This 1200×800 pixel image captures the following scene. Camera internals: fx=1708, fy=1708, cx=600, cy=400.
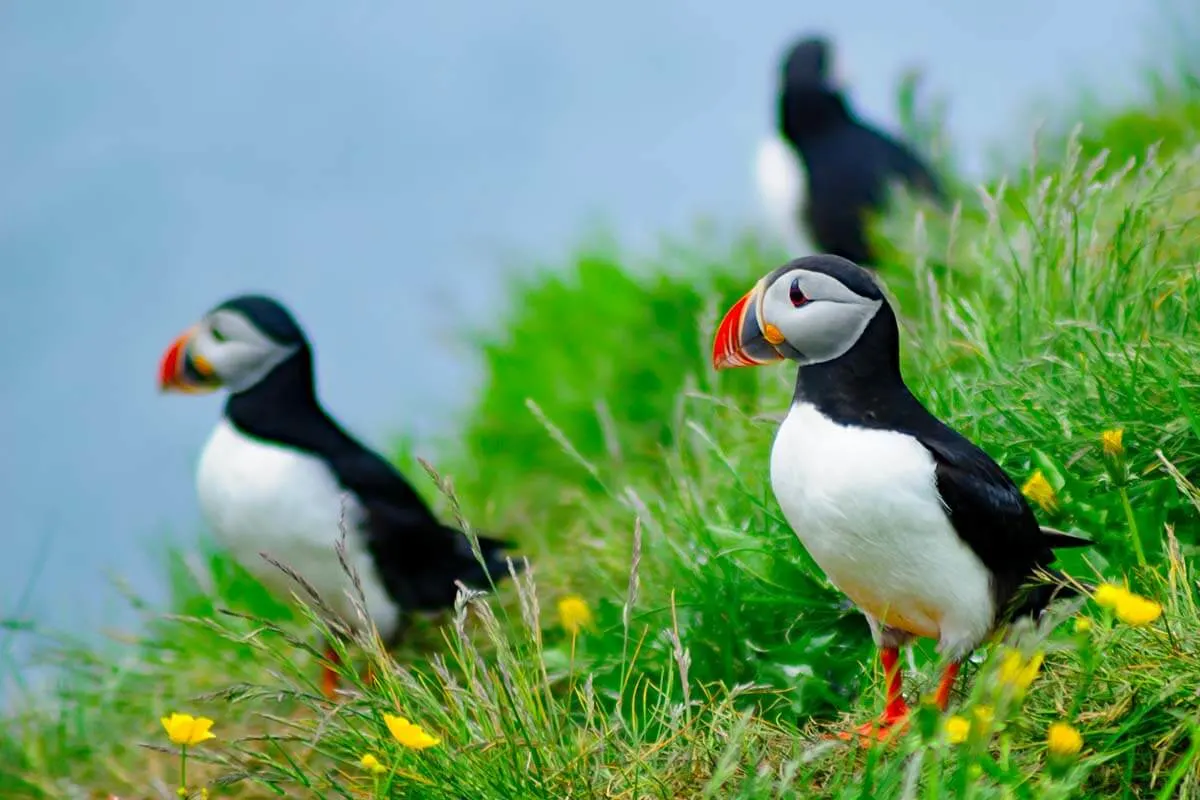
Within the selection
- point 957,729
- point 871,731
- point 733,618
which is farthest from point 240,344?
point 957,729

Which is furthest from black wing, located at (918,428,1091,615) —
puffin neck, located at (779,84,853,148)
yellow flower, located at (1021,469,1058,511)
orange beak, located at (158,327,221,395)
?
puffin neck, located at (779,84,853,148)

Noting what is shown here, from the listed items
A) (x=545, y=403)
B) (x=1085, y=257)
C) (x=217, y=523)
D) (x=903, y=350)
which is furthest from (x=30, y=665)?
(x=1085, y=257)

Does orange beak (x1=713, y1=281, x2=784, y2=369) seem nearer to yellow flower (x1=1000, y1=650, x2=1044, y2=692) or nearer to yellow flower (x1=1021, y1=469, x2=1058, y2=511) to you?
yellow flower (x1=1021, y1=469, x2=1058, y2=511)

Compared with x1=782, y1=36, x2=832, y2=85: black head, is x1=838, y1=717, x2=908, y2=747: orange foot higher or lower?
lower

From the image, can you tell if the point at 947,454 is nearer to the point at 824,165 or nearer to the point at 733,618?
the point at 733,618

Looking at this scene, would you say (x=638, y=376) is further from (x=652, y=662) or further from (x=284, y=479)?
(x=652, y=662)

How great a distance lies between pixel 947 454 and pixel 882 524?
166 millimetres

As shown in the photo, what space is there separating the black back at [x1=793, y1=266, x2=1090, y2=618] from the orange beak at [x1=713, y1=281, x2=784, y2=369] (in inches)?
3.1

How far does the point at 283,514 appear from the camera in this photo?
439 centimetres

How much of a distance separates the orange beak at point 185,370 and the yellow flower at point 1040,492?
2287 millimetres

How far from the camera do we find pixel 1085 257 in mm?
4012

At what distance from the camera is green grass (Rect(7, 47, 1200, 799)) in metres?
2.74

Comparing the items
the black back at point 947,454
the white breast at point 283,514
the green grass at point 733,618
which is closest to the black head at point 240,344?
the white breast at point 283,514

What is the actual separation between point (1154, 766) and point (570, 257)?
4404 mm
